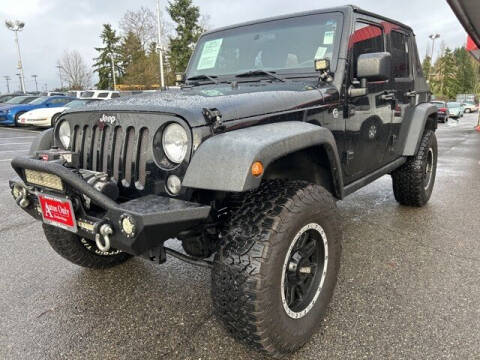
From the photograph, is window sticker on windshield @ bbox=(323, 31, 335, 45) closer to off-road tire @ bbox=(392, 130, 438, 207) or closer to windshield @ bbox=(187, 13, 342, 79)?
windshield @ bbox=(187, 13, 342, 79)

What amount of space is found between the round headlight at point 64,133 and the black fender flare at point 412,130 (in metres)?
3.11

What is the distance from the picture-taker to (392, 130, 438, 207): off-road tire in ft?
13.7

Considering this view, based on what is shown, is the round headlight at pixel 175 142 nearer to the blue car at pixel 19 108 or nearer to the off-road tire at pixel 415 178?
the off-road tire at pixel 415 178

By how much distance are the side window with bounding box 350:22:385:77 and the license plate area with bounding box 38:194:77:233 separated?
2227 millimetres

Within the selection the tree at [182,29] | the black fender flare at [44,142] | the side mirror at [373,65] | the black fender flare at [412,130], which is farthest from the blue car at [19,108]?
the tree at [182,29]

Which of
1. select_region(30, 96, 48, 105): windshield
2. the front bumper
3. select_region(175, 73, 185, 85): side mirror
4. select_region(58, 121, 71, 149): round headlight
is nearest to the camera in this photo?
the front bumper

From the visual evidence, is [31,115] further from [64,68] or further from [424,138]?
[64,68]

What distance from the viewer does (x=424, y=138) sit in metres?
4.33

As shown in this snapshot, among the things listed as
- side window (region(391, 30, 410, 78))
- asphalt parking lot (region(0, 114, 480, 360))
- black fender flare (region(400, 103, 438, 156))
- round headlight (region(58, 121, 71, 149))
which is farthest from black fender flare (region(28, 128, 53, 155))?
black fender flare (region(400, 103, 438, 156))

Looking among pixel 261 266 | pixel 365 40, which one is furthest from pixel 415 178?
pixel 261 266

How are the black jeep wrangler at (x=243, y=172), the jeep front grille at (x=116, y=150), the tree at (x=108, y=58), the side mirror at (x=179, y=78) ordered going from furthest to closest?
the tree at (x=108, y=58)
the side mirror at (x=179, y=78)
the jeep front grille at (x=116, y=150)
the black jeep wrangler at (x=243, y=172)

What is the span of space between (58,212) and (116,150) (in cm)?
45

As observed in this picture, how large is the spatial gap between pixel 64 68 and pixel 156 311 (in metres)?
56.7

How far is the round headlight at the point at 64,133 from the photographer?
2.47 meters
